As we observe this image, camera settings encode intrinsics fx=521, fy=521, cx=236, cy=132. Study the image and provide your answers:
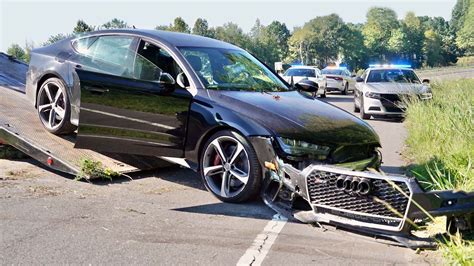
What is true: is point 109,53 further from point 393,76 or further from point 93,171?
point 393,76

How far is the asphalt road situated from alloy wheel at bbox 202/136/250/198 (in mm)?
167

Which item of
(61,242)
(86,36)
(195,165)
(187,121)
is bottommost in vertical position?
(61,242)

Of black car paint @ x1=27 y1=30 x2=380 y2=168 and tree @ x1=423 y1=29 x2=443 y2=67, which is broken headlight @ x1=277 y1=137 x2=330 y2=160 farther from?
tree @ x1=423 y1=29 x2=443 y2=67

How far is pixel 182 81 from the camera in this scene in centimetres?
565

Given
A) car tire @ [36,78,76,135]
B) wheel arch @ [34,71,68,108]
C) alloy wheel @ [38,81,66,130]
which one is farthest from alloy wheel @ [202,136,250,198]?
wheel arch @ [34,71,68,108]

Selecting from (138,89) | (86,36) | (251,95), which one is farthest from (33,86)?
(251,95)

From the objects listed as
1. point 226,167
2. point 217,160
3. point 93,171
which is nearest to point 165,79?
point 217,160

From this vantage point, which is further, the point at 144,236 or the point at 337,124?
the point at 337,124

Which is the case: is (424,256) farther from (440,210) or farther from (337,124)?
(337,124)

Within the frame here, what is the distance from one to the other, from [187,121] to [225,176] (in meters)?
0.72

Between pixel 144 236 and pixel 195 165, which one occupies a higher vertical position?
pixel 195 165

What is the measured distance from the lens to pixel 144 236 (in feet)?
Result: 13.9

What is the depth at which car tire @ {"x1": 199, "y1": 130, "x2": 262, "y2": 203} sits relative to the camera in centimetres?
502

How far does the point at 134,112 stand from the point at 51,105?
1.57 m
